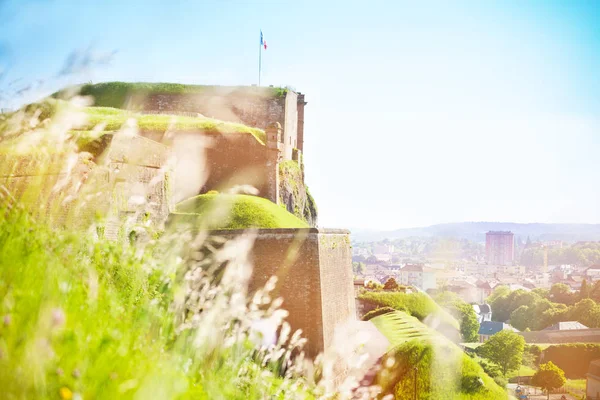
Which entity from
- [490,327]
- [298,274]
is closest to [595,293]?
[490,327]

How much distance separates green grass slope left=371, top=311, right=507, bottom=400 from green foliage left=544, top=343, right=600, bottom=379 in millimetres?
35451

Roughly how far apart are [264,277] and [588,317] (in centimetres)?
6119

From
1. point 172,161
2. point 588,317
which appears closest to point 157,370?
point 172,161

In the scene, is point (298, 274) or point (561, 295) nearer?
point (298, 274)

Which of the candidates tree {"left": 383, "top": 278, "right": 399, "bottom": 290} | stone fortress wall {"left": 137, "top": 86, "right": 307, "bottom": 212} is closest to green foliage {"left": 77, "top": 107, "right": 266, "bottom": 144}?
stone fortress wall {"left": 137, "top": 86, "right": 307, "bottom": 212}

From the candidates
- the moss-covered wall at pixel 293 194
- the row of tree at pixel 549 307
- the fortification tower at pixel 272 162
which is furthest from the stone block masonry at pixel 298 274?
the row of tree at pixel 549 307

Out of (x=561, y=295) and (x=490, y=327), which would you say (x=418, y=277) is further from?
(x=490, y=327)

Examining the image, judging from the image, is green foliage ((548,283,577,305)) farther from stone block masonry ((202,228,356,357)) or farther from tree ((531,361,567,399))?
stone block masonry ((202,228,356,357))

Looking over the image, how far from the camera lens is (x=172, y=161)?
1758cm

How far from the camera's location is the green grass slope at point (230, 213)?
14.8m

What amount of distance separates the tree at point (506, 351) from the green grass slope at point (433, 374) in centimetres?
2725

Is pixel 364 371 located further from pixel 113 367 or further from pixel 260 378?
pixel 113 367

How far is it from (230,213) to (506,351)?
A: 32363 millimetres

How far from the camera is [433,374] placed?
14.2 m
